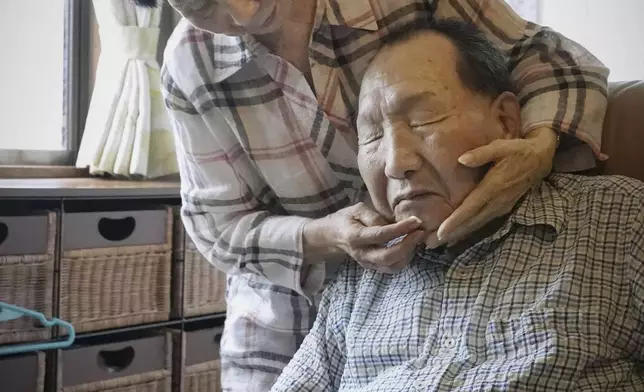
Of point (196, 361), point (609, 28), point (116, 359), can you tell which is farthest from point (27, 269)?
point (609, 28)

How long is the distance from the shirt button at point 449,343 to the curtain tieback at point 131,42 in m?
1.68

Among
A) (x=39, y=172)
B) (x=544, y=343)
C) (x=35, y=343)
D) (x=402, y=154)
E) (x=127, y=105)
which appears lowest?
(x=35, y=343)

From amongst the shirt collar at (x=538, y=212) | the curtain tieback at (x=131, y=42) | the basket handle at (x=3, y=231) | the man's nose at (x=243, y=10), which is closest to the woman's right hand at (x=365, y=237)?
the shirt collar at (x=538, y=212)

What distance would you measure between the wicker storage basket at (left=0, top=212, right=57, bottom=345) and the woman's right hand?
0.87 metres

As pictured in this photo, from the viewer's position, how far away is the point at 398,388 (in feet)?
3.38

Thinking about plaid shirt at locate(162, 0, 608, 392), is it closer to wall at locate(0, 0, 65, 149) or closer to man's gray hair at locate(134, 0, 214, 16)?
man's gray hair at locate(134, 0, 214, 16)

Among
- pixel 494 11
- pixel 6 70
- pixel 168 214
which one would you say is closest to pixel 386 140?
pixel 494 11

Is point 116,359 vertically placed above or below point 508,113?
below

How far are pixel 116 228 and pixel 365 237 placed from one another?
120 cm

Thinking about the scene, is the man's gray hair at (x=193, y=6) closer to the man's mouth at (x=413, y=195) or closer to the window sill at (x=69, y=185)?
the man's mouth at (x=413, y=195)

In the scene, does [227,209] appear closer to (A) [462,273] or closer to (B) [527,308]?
(A) [462,273]

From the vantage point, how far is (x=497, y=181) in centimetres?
102

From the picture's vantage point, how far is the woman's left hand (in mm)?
1000

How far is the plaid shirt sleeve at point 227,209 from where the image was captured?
4.22ft
